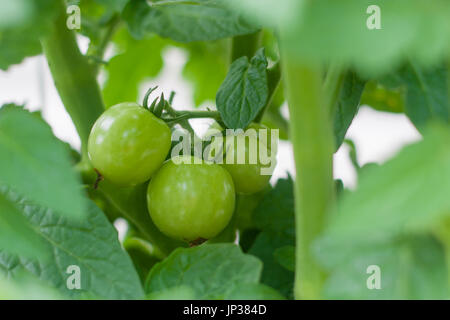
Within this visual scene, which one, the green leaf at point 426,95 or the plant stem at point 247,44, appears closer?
the green leaf at point 426,95

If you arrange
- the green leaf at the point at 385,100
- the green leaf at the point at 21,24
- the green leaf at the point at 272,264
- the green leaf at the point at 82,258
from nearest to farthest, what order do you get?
1. the green leaf at the point at 21,24
2. the green leaf at the point at 82,258
3. the green leaf at the point at 272,264
4. the green leaf at the point at 385,100

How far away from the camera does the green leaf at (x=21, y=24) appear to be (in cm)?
13

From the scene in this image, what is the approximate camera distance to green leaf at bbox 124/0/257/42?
0.29 metres

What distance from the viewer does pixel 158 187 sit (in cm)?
31

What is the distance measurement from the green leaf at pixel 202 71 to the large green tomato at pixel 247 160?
236 millimetres

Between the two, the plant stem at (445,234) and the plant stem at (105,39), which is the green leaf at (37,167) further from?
the plant stem at (105,39)

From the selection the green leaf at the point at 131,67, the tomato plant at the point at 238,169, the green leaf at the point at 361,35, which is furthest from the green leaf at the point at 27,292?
the green leaf at the point at 131,67

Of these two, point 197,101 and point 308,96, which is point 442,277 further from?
point 197,101

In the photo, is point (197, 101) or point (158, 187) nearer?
point (158, 187)

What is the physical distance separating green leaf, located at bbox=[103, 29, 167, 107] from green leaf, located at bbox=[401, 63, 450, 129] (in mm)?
334

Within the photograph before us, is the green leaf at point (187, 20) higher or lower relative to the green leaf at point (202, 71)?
lower

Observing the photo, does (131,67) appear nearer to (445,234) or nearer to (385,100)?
(385,100)
